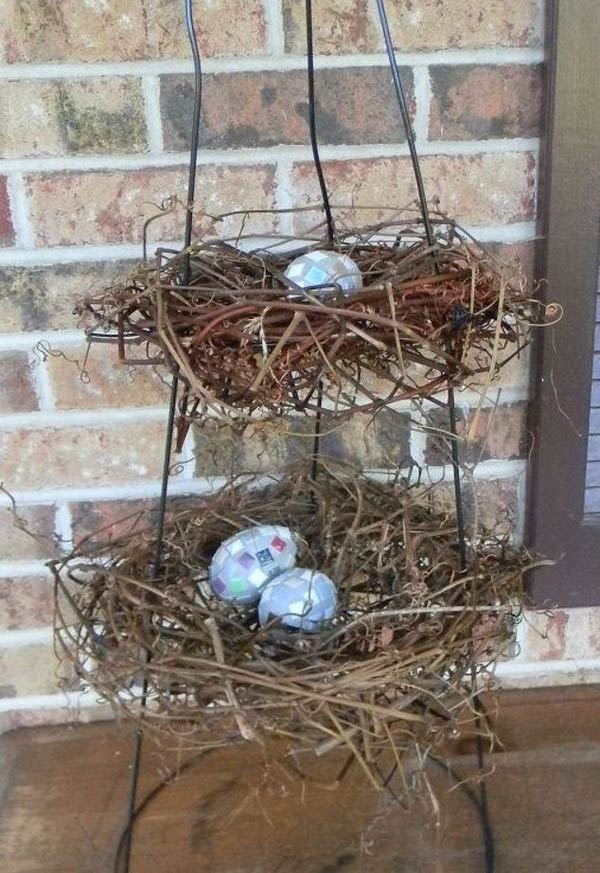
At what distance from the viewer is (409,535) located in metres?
0.74

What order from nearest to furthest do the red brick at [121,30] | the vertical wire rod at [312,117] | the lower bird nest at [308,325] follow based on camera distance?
the lower bird nest at [308,325]
the vertical wire rod at [312,117]
the red brick at [121,30]

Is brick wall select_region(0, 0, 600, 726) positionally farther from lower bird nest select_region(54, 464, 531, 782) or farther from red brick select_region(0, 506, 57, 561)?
lower bird nest select_region(54, 464, 531, 782)

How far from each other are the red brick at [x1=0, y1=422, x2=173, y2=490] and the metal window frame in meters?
0.42

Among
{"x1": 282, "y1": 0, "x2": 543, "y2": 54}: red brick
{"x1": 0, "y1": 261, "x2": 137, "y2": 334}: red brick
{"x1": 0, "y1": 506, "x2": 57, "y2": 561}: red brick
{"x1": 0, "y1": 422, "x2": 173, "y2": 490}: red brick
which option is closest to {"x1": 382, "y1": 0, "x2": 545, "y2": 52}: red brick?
{"x1": 282, "y1": 0, "x2": 543, "y2": 54}: red brick

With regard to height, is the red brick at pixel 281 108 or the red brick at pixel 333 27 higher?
the red brick at pixel 333 27

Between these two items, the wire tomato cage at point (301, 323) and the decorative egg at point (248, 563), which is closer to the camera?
the wire tomato cage at point (301, 323)

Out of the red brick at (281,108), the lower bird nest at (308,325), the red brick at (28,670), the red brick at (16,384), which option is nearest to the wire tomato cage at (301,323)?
the lower bird nest at (308,325)

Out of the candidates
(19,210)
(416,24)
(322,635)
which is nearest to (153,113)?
(19,210)

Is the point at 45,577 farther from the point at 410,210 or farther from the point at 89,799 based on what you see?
the point at 410,210

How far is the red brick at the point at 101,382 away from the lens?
86 centimetres

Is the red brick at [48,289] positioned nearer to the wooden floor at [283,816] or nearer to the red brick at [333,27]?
the red brick at [333,27]

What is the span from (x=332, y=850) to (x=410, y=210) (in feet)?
2.08

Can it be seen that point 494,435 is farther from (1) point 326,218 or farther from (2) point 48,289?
(2) point 48,289

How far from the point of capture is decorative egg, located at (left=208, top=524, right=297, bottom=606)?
70 cm
